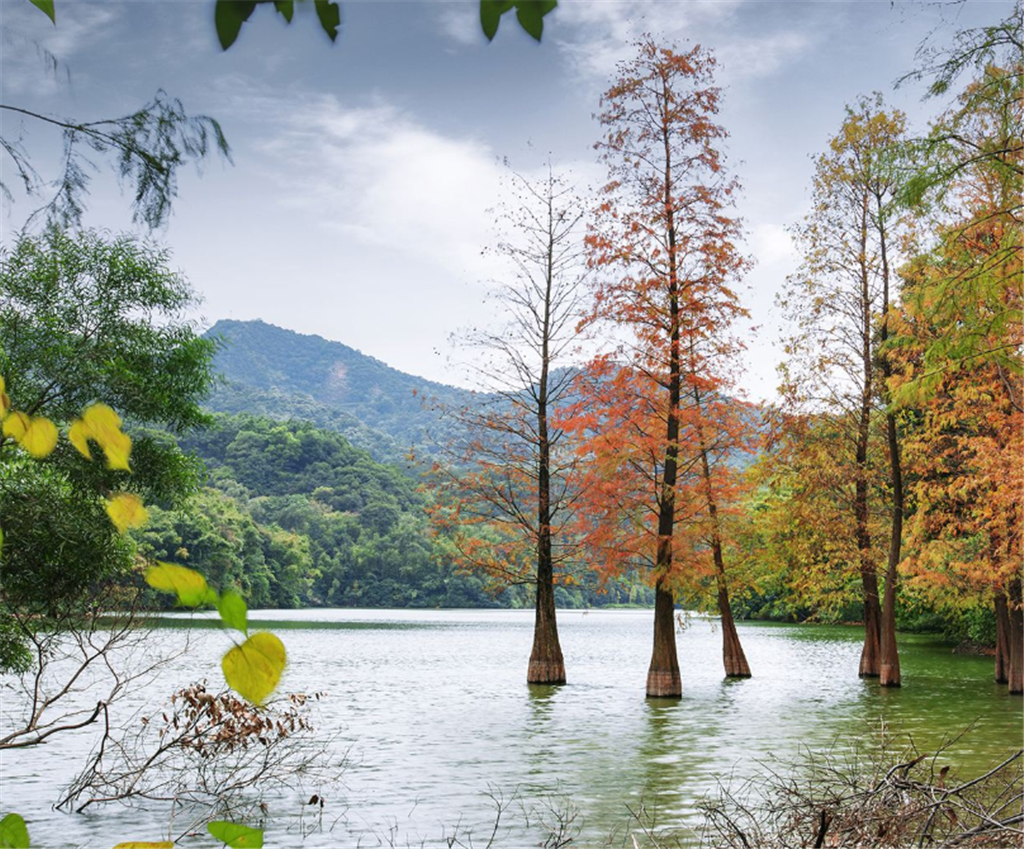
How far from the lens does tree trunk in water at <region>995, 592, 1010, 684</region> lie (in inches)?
872

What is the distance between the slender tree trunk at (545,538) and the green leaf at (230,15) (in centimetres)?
2290

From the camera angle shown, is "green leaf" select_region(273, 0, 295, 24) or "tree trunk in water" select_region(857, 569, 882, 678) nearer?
"green leaf" select_region(273, 0, 295, 24)

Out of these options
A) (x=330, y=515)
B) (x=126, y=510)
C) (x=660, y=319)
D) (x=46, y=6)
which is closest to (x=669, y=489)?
(x=660, y=319)

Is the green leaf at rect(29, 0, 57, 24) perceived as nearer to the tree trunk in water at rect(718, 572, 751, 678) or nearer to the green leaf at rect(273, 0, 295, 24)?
the green leaf at rect(273, 0, 295, 24)

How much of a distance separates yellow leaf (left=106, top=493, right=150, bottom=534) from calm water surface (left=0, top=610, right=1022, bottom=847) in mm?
7790

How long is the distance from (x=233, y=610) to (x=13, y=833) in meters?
0.47

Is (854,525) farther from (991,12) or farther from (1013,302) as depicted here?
(991,12)

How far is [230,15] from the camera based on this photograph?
2.58 ft

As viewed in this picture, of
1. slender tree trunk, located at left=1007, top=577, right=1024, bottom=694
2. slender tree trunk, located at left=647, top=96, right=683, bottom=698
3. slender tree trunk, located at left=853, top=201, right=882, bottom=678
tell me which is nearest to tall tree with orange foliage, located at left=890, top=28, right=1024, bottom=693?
slender tree trunk, located at left=1007, top=577, right=1024, bottom=694

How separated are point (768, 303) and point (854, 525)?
5135mm

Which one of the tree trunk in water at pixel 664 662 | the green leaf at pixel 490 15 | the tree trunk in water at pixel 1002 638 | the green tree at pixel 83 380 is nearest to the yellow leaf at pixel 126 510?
the green leaf at pixel 490 15

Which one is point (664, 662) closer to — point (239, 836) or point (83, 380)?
point (83, 380)

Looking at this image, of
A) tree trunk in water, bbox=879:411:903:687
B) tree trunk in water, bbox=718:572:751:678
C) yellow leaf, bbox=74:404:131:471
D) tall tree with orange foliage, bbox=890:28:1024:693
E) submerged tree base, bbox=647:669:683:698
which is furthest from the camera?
tree trunk in water, bbox=718:572:751:678

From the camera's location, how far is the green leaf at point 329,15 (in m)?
0.87
